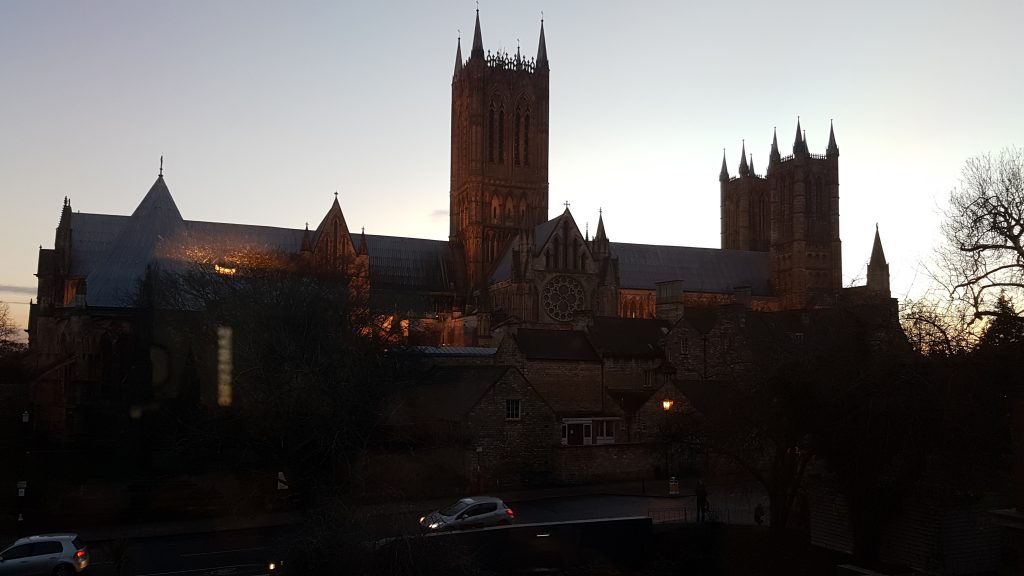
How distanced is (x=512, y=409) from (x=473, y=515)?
11.1 meters

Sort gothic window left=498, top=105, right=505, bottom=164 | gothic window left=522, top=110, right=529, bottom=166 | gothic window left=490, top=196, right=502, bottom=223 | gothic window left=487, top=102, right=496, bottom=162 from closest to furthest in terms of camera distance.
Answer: gothic window left=490, top=196, right=502, bottom=223
gothic window left=487, top=102, right=496, bottom=162
gothic window left=498, top=105, right=505, bottom=164
gothic window left=522, top=110, right=529, bottom=166

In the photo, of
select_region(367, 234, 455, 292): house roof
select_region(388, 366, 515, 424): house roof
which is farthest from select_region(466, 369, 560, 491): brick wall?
select_region(367, 234, 455, 292): house roof

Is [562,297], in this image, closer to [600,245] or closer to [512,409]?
[600,245]

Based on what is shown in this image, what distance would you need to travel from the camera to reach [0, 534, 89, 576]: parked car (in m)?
22.5

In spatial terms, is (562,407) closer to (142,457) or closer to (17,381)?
(142,457)

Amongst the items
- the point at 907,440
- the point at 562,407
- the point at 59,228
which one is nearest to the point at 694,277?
the point at 562,407

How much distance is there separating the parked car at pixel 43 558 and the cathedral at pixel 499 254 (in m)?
24.5

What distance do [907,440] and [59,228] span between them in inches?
2384

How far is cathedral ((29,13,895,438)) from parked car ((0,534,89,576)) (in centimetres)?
2448

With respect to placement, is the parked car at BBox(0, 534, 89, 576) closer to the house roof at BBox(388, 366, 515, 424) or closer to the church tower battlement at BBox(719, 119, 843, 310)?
the house roof at BBox(388, 366, 515, 424)

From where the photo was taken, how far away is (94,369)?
50375 millimetres

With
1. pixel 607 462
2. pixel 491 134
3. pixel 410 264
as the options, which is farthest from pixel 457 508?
pixel 491 134

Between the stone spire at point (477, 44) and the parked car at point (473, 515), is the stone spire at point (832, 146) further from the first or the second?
the parked car at point (473, 515)

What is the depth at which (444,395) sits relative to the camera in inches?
1581
